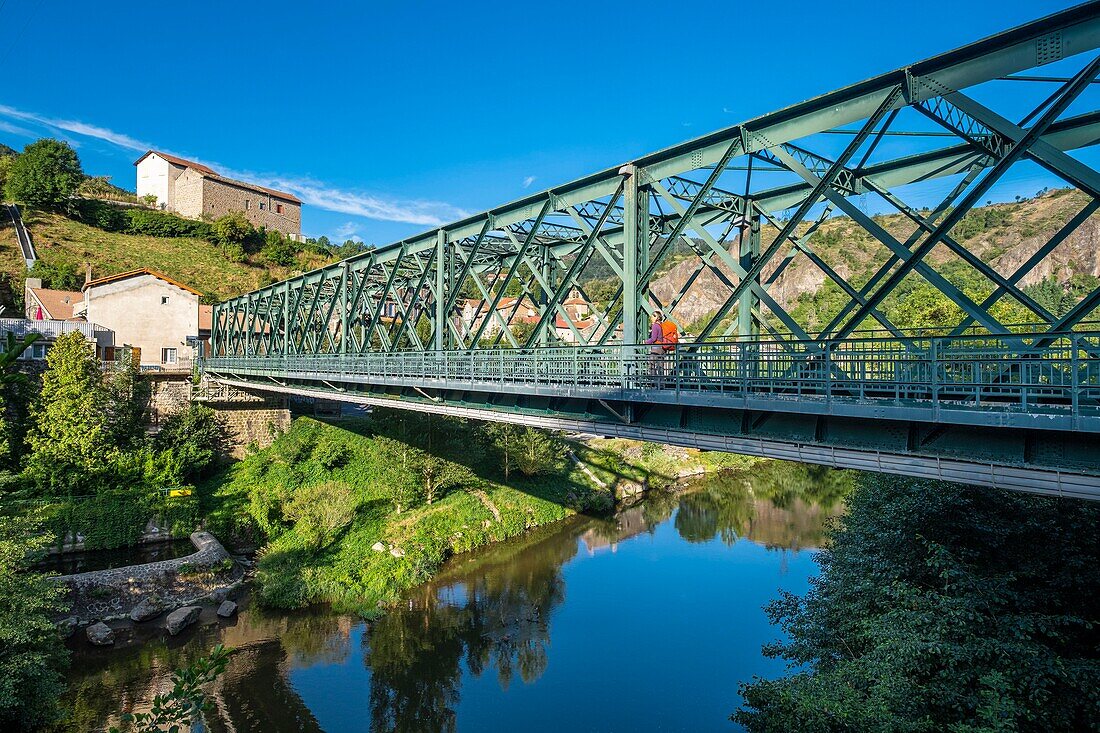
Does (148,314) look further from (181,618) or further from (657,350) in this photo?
(657,350)

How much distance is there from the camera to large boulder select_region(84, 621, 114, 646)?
17.9 m

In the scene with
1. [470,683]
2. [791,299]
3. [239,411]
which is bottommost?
[470,683]

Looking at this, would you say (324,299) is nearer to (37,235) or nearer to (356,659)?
(356,659)

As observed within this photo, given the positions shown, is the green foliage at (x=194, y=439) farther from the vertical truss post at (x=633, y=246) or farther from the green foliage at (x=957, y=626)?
the green foliage at (x=957, y=626)

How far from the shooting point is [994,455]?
7496 mm

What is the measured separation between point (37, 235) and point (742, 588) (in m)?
72.8

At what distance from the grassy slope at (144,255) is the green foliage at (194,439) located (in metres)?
35.2

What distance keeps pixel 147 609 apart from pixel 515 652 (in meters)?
11.7

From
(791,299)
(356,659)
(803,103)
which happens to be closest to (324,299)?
(356,659)

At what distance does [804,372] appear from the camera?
10.1 meters

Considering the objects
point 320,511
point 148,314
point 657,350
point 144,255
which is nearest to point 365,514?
point 320,511

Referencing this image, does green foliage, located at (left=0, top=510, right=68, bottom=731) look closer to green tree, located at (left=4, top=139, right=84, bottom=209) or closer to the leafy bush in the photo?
the leafy bush

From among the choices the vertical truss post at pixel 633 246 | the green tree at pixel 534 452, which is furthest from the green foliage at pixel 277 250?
the vertical truss post at pixel 633 246

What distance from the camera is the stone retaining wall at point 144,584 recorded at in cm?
1955
